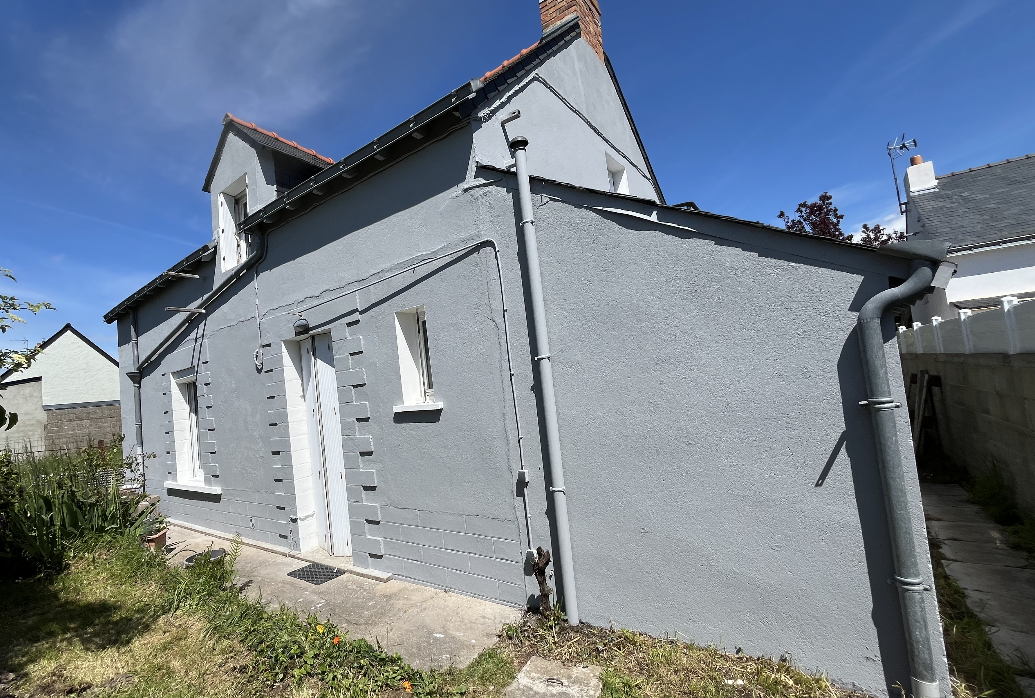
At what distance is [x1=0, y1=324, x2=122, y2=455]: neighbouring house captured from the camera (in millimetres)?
19391

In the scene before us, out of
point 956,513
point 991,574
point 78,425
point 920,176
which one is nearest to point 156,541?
point 991,574

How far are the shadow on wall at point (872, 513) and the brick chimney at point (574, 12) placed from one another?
5.66 meters

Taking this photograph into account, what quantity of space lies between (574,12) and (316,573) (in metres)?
7.66

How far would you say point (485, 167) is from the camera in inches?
185

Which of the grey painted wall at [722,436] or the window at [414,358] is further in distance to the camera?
the window at [414,358]

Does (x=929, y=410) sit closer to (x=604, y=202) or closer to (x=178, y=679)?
(x=604, y=202)

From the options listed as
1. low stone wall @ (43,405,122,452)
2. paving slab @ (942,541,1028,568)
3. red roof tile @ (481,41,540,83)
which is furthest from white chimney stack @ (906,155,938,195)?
low stone wall @ (43,405,122,452)

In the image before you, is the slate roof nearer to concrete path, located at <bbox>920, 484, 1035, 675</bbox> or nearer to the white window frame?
concrete path, located at <bbox>920, 484, 1035, 675</bbox>

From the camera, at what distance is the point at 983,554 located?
197 inches

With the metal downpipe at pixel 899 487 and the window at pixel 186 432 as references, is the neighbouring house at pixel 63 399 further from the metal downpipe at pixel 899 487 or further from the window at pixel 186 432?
the metal downpipe at pixel 899 487

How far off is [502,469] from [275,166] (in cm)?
596

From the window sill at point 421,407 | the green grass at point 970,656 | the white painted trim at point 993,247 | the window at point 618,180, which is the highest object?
the window at point 618,180

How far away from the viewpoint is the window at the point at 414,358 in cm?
544

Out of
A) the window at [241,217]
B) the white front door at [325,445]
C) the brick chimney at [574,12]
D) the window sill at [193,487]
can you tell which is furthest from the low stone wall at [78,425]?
the brick chimney at [574,12]
